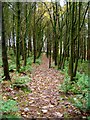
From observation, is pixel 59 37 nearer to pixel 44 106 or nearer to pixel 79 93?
pixel 79 93

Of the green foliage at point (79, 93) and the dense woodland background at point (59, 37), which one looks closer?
the green foliage at point (79, 93)

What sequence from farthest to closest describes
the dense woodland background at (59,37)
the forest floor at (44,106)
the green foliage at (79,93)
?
the dense woodland background at (59,37)
the green foliage at (79,93)
the forest floor at (44,106)

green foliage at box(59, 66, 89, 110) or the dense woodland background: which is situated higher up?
the dense woodland background

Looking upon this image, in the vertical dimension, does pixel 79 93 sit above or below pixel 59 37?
below

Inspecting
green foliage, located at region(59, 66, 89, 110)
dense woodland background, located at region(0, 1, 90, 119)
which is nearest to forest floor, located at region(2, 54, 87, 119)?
green foliage, located at region(59, 66, 89, 110)

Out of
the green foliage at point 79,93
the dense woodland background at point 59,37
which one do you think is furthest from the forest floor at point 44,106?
the dense woodland background at point 59,37

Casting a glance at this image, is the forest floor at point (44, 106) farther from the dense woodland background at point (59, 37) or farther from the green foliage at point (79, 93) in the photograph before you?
the dense woodland background at point (59, 37)

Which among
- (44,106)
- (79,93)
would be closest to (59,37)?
(79,93)

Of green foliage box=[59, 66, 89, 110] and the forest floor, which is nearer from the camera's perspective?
the forest floor

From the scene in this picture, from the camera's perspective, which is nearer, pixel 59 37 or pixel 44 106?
pixel 44 106

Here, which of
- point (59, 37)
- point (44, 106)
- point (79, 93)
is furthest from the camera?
point (59, 37)

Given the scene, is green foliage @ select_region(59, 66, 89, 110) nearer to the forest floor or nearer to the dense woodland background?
the dense woodland background

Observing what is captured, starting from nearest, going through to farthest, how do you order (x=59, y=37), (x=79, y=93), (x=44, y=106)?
(x=44, y=106) < (x=79, y=93) < (x=59, y=37)

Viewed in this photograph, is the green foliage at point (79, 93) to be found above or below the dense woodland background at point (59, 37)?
below
